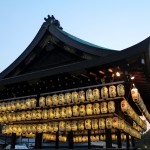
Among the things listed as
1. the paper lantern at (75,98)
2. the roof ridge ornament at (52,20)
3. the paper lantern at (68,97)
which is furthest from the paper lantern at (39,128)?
the roof ridge ornament at (52,20)

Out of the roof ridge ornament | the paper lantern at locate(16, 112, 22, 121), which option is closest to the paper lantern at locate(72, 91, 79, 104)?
the paper lantern at locate(16, 112, 22, 121)

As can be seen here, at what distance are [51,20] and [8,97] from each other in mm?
6971

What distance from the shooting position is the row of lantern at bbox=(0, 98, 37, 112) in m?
14.7

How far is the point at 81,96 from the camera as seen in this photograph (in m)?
12.6

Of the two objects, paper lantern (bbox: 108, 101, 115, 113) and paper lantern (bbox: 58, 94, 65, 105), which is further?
paper lantern (bbox: 58, 94, 65, 105)

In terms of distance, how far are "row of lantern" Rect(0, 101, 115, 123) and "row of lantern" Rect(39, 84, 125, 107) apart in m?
0.38

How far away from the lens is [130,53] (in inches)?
417

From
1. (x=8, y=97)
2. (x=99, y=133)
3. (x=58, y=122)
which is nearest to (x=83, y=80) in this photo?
(x=58, y=122)

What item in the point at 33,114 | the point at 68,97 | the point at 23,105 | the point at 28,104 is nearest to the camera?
the point at 68,97

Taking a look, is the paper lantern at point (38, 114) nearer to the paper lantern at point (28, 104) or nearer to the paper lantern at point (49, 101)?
the paper lantern at point (28, 104)

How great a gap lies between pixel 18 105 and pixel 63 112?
12.7ft

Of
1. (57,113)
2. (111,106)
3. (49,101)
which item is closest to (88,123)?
(111,106)

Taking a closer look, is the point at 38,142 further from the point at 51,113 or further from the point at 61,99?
the point at 61,99

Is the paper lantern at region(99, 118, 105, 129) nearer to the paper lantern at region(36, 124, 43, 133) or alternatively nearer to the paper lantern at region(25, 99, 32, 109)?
the paper lantern at region(36, 124, 43, 133)
